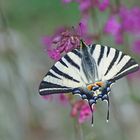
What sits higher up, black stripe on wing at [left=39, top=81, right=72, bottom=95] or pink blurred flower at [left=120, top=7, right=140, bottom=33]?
pink blurred flower at [left=120, top=7, right=140, bottom=33]

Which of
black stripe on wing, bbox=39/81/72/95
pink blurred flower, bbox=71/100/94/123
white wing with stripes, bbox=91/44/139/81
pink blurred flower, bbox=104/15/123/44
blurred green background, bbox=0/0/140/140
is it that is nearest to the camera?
black stripe on wing, bbox=39/81/72/95

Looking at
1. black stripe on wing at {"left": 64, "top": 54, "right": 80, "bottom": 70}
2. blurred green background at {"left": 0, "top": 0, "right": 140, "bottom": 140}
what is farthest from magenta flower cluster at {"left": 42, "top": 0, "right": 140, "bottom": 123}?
blurred green background at {"left": 0, "top": 0, "right": 140, "bottom": 140}

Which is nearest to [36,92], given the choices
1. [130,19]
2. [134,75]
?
[134,75]

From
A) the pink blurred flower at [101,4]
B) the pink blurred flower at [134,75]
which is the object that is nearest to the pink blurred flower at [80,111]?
the pink blurred flower at [101,4]

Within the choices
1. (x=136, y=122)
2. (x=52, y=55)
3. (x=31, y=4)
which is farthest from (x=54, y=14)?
(x=52, y=55)

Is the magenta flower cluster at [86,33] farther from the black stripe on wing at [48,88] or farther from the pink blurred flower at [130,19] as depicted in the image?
the black stripe on wing at [48,88]

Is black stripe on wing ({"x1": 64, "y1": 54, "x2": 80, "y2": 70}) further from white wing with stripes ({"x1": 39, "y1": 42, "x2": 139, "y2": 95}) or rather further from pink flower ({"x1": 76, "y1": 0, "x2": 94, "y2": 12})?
pink flower ({"x1": 76, "y1": 0, "x2": 94, "y2": 12})
